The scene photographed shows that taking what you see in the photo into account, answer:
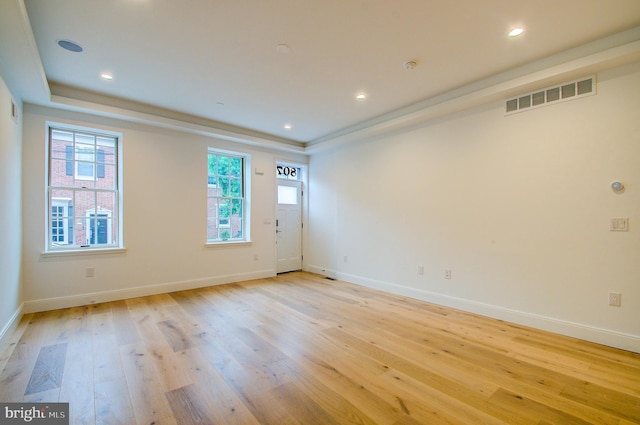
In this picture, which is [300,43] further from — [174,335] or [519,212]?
[174,335]

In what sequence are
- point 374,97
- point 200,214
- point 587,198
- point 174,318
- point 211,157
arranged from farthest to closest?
point 211,157
point 200,214
point 374,97
point 174,318
point 587,198

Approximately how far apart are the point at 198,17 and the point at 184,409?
2957 millimetres

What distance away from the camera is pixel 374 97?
3.99 m

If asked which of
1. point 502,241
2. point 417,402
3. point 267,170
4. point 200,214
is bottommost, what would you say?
point 417,402

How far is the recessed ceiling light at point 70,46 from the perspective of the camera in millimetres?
2725

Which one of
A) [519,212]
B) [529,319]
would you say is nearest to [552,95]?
[519,212]

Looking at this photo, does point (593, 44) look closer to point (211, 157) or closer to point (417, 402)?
point (417, 402)

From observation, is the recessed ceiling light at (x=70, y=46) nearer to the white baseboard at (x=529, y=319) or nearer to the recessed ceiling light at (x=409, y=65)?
the recessed ceiling light at (x=409, y=65)

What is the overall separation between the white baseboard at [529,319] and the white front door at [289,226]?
219 cm

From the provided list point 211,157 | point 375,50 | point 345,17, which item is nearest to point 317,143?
point 211,157

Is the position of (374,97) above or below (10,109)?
above

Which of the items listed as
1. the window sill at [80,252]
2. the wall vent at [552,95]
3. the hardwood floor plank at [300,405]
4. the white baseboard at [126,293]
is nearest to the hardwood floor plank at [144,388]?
the hardwood floor plank at [300,405]

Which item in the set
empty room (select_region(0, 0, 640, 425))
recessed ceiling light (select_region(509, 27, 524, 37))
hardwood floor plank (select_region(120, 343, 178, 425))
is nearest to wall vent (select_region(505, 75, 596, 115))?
empty room (select_region(0, 0, 640, 425))

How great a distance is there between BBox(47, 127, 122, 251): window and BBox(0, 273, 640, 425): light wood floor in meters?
1.08
